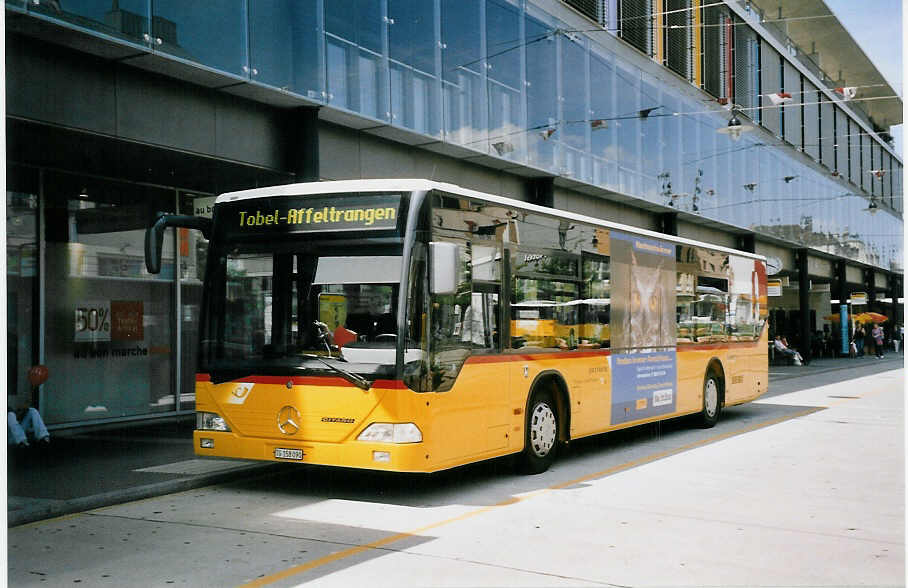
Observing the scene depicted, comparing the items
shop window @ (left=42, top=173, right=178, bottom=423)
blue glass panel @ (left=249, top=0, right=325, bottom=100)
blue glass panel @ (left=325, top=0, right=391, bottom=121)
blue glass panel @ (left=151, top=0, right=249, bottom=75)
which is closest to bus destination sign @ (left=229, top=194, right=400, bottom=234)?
blue glass panel @ (left=151, top=0, right=249, bottom=75)

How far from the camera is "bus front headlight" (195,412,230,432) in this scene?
9539 mm

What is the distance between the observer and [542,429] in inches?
432

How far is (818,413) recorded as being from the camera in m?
18.8

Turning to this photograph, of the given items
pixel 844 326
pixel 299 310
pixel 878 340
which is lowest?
pixel 878 340

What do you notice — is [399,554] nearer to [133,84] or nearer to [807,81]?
[133,84]

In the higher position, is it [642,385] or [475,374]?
[475,374]

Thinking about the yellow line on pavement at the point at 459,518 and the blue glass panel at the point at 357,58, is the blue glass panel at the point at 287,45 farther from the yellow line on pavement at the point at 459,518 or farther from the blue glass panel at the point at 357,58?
the yellow line on pavement at the point at 459,518

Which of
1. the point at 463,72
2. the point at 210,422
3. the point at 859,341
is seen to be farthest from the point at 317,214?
the point at 859,341

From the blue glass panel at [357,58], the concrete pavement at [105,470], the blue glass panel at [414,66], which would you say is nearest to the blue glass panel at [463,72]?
the blue glass panel at [414,66]

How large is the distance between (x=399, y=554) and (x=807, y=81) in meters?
43.3

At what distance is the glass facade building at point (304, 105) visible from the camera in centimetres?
1258

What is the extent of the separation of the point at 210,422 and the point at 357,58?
25.2 feet

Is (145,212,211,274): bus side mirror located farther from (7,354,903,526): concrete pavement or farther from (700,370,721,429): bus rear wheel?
(700,370,721,429): bus rear wheel

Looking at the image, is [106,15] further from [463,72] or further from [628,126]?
[628,126]
